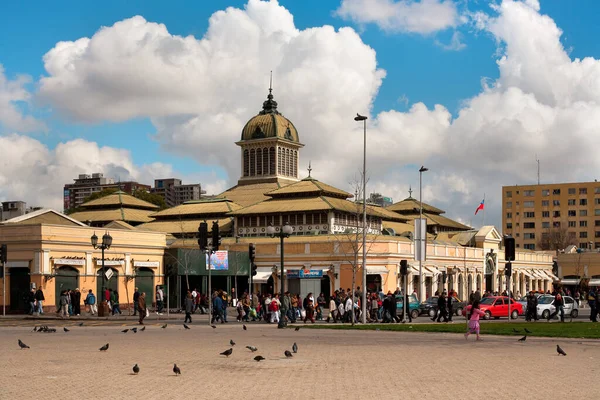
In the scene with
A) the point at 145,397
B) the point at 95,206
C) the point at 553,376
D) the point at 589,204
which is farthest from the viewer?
the point at 589,204

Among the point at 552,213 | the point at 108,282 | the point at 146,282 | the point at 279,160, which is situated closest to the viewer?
the point at 108,282

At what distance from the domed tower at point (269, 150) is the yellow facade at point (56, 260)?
34.3 metres

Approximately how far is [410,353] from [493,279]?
71.8 m

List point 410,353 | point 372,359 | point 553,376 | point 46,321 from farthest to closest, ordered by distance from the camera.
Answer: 1. point 46,321
2. point 410,353
3. point 372,359
4. point 553,376

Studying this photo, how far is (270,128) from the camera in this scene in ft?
322

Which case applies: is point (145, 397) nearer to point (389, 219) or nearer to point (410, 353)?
point (410, 353)

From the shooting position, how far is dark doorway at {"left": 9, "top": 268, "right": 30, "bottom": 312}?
2207 inches

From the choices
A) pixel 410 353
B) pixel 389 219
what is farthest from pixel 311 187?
pixel 410 353

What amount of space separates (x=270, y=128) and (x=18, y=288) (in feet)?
150

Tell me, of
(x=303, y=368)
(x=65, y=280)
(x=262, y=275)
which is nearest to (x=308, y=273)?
(x=262, y=275)

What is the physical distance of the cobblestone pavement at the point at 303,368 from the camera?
15.7 metres

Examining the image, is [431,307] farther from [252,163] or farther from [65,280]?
[252,163]

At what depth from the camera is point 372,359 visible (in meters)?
21.9

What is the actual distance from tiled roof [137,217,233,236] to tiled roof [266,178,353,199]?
495 cm
